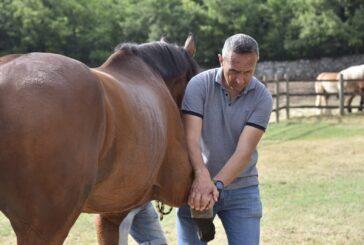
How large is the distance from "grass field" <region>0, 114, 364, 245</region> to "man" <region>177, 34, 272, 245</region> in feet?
6.79

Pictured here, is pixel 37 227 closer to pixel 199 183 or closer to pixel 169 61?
pixel 199 183

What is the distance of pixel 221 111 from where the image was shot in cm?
304

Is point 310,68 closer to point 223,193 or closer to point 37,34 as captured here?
point 37,34

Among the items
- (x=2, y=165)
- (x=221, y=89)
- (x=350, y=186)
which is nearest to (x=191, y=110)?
(x=221, y=89)

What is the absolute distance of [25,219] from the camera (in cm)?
190

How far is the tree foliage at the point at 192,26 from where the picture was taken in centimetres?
3102

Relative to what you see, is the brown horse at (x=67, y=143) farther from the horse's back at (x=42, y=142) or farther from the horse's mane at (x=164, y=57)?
the horse's mane at (x=164, y=57)

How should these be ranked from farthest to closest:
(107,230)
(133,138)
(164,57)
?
(164,57), (107,230), (133,138)

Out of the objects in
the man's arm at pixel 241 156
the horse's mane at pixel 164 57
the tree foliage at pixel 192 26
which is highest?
the horse's mane at pixel 164 57

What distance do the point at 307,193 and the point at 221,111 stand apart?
4347 millimetres

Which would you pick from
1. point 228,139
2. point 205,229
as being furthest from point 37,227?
point 228,139

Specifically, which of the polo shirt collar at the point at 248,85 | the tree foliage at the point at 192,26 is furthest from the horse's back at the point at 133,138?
the tree foliage at the point at 192,26

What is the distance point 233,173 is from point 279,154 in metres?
7.69

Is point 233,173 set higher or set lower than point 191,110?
lower
